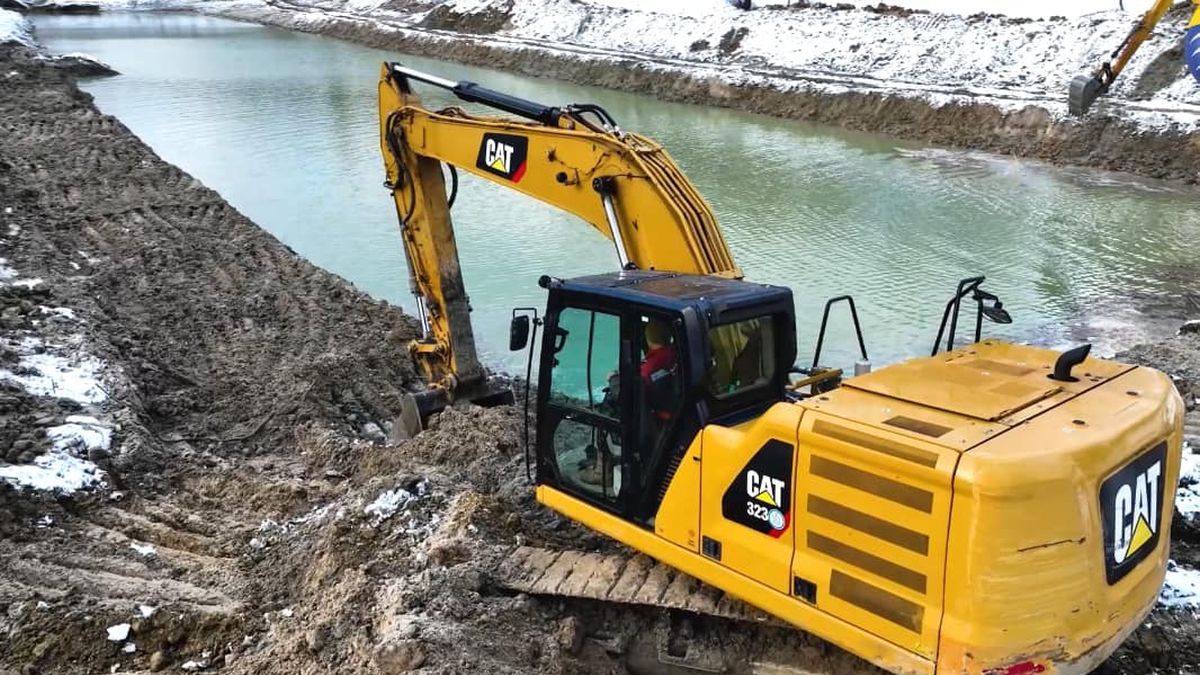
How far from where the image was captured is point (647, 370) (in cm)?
399

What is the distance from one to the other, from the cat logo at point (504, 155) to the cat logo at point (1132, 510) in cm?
351

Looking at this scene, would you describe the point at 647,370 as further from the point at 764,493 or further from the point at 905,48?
the point at 905,48

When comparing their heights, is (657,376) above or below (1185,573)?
above

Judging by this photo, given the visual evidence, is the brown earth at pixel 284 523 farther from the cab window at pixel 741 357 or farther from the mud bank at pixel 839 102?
the mud bank at pixel 839 102

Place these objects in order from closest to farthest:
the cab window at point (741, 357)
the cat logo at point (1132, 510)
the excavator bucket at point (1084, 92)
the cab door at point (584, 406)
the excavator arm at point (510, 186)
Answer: the cat logo at point (1132, 510)
the cab window at point (741, 357)
the cab door at point (584, 406)
the excavator arm at point (510, 186)
the excavator bucket at point (1084, 92)

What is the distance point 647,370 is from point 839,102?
1867 cm

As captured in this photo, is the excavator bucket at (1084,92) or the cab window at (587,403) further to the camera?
the excavator bucket at (1084,92)

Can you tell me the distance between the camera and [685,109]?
23734mm

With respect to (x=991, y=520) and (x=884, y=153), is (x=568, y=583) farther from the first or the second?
(x=884, y=153)

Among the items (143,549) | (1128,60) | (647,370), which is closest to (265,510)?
(143,549)

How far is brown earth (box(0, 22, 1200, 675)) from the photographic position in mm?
4246

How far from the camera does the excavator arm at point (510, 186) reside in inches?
196

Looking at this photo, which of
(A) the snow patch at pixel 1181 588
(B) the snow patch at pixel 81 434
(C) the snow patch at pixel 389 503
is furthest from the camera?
(B) the snow patch at pixel 81 434

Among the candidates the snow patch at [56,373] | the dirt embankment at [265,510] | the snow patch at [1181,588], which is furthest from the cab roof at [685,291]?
the snow patch at [56,373]
